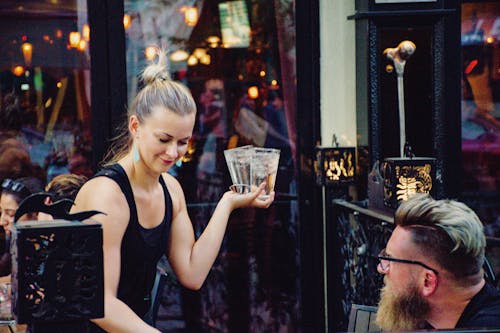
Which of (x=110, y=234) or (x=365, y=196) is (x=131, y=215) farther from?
(x=365, y=196)

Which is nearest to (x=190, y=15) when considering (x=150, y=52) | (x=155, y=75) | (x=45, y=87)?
(x=150, y=52)

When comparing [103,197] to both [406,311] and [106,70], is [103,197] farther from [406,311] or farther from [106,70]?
[106,70]

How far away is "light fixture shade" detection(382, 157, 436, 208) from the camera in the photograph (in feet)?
16.9

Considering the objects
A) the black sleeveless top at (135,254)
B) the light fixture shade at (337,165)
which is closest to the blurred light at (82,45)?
the light fixture shade at (337,165)

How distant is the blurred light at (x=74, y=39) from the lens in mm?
5863

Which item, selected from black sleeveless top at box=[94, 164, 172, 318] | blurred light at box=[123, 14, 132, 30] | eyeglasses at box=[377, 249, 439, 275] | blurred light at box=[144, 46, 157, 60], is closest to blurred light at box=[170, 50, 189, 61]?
blurred light at box=[144, 46, 157, 60]

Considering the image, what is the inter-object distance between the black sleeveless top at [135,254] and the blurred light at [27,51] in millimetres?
2364

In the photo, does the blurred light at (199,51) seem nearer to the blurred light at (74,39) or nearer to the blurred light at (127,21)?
the blurred light at (127,21)

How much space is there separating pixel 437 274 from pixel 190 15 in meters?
3.39

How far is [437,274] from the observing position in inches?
125

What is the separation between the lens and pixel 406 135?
226 inches

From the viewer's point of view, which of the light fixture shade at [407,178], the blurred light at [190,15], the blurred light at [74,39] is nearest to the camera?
the light fixture shade at [407,178]

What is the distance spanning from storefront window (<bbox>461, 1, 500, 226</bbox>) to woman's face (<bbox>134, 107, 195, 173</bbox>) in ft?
9.80

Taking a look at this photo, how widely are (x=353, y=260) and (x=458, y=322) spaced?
8.19 feet
